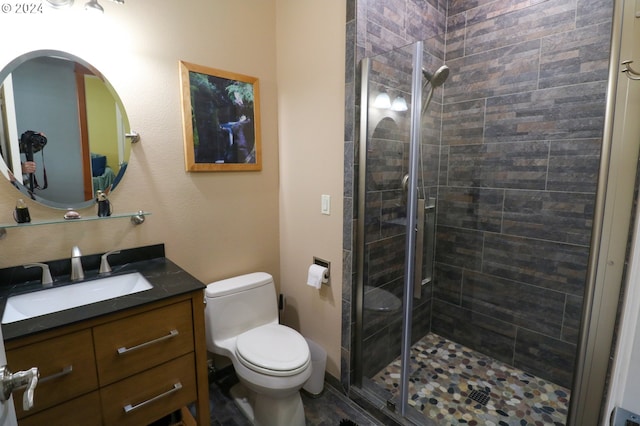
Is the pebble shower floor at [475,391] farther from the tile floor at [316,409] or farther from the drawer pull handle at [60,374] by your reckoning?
the drawer pull handle at [60,374]

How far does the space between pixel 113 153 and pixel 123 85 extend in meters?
0.35

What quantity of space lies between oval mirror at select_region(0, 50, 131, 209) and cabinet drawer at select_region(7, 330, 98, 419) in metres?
0.71

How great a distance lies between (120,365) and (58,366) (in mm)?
202

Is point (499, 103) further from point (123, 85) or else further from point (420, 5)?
point (123, 85)

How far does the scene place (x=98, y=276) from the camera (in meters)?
1.55

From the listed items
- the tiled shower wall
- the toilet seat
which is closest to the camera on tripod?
the toilet seat

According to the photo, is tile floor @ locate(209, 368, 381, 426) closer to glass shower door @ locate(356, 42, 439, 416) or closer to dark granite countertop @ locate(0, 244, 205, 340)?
glass shower door @ locate(356, 42, 439, 416)

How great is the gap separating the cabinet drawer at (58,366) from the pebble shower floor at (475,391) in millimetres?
1526

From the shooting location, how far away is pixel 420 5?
2.09 m

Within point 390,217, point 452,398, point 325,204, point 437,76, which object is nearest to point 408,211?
point 390,217

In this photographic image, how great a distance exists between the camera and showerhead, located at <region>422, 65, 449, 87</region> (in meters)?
1.69

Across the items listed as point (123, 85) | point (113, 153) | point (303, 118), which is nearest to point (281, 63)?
point (303, 118)

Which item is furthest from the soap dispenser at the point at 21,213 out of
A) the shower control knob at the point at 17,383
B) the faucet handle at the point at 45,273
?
the shower control knob at the point at 17,383

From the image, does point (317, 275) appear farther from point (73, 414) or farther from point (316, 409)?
point (73, 414)
